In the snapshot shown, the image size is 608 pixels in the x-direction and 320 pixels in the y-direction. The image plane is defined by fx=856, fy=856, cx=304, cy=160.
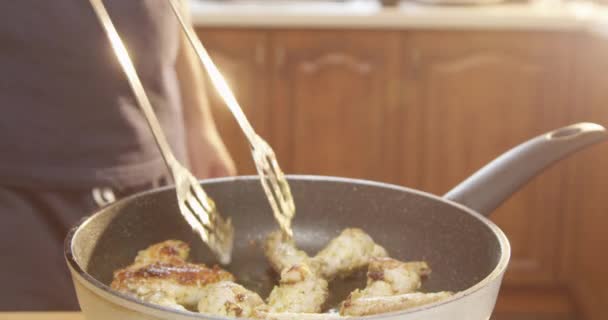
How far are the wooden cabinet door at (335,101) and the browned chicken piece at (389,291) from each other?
1.51m

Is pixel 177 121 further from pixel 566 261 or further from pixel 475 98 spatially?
pixel 566 261

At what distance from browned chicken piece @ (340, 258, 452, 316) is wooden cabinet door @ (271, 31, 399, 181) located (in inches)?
59.4

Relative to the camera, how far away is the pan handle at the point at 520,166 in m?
0.78

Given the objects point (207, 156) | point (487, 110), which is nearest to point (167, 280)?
point (207, 156)

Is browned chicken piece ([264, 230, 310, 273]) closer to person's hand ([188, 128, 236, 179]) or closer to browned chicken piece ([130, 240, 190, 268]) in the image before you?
browned chicken piece ([130, 240, 190, 268])

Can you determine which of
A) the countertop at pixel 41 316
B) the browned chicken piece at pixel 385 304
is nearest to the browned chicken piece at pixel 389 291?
the browned chicken piece at pixel 385 304

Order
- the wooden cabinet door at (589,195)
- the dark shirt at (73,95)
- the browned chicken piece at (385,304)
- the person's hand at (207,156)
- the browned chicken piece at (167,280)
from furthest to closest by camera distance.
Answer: the wooden cabinet door at (589,195) → the person's hand at (207,156) → the dark shirt at (73,95) → the browned chicken piece at (167,280) → the browned chicken piece at (385,304)

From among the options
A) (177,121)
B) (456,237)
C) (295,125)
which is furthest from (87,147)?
(295,125)

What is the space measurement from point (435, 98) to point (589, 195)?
0.47 metres

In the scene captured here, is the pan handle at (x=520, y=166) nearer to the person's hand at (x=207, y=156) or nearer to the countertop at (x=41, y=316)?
the countertop at (x=41, y=316)

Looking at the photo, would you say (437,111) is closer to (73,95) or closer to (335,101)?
(335,101)

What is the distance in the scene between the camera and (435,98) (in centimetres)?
227

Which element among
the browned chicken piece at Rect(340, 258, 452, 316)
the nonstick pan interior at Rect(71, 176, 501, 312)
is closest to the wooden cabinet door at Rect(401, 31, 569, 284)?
the nonstick pan interior at Rect(71, 176, 501, 312)

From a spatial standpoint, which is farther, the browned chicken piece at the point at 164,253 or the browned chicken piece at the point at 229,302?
the browned chicken piece at the point at 164,253
